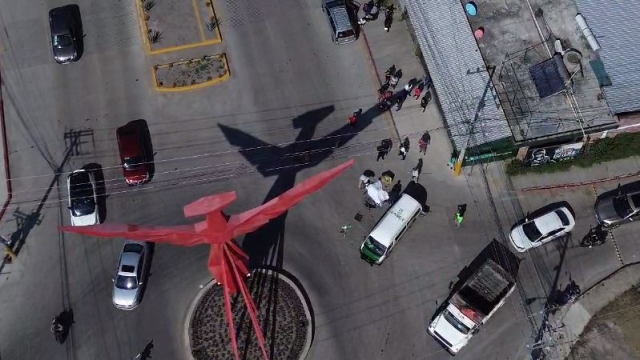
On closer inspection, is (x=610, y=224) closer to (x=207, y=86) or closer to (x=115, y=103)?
(x=207, y=86)

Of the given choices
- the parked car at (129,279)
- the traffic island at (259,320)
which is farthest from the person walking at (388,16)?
the parked car at (129,279)

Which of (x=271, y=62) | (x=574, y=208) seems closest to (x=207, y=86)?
(x=271, y=62)

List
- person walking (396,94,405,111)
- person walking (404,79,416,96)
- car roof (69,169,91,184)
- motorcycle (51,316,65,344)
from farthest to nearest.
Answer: person walking (404,79,416,96)
person walking (396,94,405,111)
car roof (69,169,91,184)
motorcycle (51,316,65,344)

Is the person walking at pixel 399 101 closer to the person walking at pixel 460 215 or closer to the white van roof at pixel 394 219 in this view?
the white van roof at pixel 394 219

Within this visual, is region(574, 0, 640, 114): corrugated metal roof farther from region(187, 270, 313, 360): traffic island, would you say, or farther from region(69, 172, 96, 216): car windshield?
region(69, 172, 96, 216): car windshield

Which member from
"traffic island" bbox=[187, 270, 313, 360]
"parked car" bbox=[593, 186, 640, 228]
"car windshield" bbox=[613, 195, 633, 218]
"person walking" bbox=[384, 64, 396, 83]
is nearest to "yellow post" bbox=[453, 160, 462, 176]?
"person walking" bbox=[384, 64, 396, 83]
